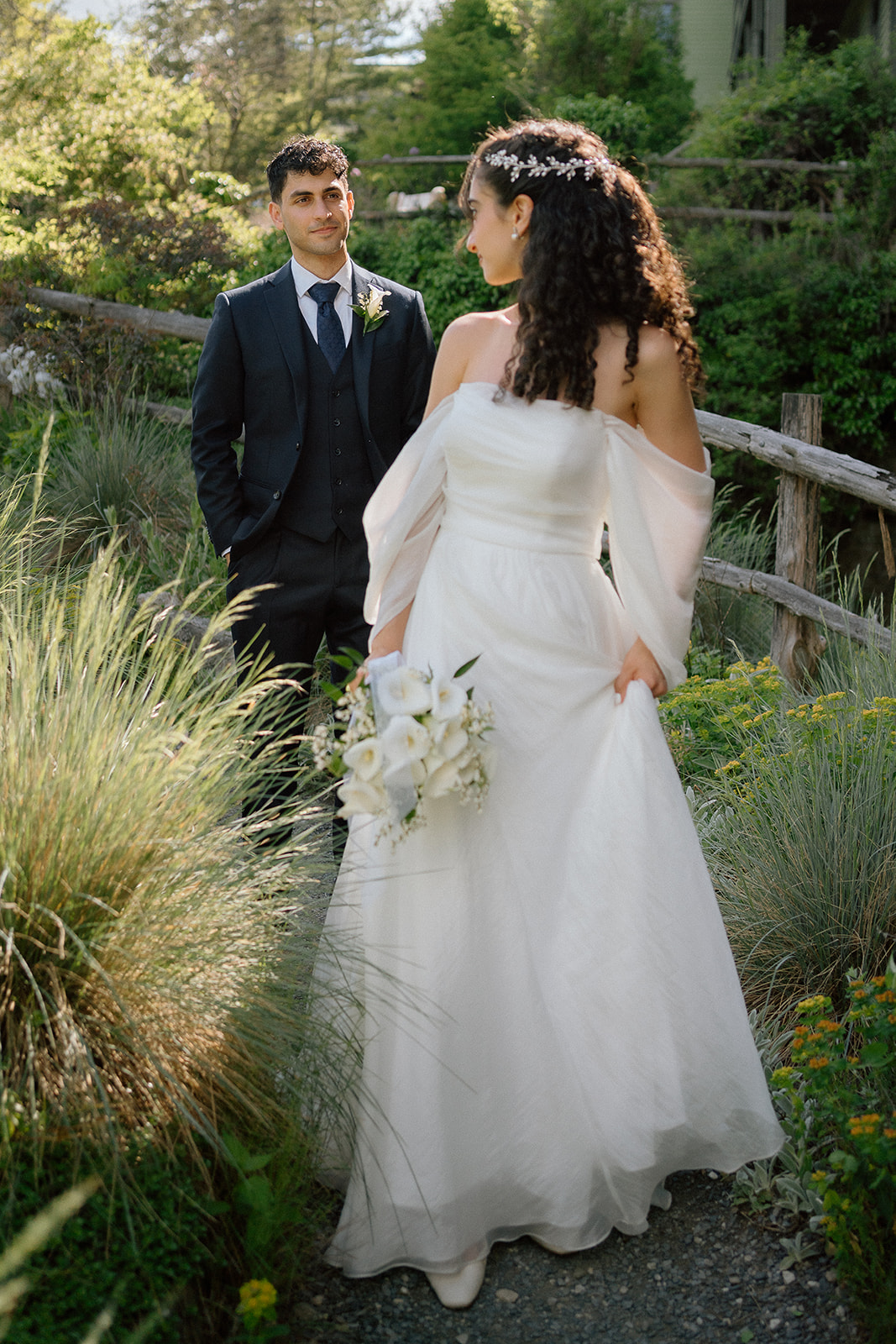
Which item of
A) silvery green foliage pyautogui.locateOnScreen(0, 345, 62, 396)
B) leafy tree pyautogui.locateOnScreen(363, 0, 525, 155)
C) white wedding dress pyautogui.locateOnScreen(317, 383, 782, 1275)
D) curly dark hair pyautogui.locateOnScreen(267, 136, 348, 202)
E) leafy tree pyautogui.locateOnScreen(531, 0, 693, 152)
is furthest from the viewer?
leafy tree pyautogui.locateOnScreen(363, 0, 525, 155)

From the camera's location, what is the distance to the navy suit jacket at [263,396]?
367 cm

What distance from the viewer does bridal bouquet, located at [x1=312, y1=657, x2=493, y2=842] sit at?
229 cm

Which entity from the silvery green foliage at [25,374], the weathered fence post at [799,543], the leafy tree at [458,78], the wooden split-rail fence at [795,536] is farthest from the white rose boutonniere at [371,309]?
the leafy tree at [458,78]

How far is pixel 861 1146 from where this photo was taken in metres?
2.08

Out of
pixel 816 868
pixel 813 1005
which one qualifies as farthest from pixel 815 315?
pixel 813 1005

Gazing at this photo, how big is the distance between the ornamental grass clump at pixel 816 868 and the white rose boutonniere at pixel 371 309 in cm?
184

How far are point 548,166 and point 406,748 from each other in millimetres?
1276

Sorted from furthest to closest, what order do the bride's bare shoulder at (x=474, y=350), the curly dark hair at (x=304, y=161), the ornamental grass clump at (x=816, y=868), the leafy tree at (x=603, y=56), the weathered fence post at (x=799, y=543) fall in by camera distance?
the leafy tree at (x=603, y=56) < the weathered fence post at (x=799, y=543) < the curly dark hair at (x=304, y=161) < the ornamental grass clump at (x=816, y=868) < the bride's bare shoulder at (x=474, y=350)

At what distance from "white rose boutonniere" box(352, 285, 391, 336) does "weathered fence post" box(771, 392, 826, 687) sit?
2.21 meters

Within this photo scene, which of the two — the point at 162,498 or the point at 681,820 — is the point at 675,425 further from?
the point at 162,498

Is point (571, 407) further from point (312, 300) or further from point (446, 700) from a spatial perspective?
point (312, 300)

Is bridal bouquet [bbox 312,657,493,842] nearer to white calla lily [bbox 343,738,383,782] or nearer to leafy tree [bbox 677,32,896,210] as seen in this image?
white calla lily [bbox 343,738,383,782]

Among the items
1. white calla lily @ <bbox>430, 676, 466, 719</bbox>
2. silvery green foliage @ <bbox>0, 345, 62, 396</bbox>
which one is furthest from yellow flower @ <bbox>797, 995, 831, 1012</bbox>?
silvery green foliage @ <bbox>0, 345, 62, 396</bbox>

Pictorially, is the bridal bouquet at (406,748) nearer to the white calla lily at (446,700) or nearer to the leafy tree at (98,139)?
the white calla lily at (446,700)
